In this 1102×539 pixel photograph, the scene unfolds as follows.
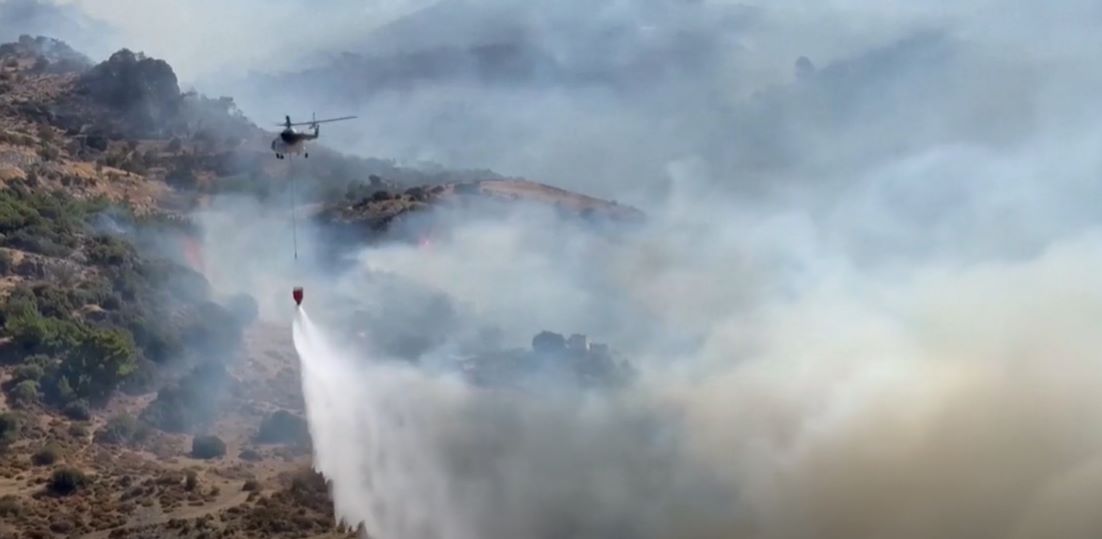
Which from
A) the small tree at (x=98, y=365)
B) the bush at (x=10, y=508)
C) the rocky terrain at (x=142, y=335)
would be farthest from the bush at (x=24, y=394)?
the bush at (x=10, y=508)

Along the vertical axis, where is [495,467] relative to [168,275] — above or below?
below

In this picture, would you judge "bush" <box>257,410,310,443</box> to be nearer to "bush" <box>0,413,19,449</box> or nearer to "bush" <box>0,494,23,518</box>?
"bush" <box>0,413,19,449</box>

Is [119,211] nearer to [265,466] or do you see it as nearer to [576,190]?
[265,466]

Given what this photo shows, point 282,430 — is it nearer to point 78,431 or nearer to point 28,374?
point 78,431

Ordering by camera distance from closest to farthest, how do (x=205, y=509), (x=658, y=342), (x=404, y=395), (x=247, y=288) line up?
(x=205, y=509)
(x=404, y=395)
(x=658, y=342)
(x=247, y=288)

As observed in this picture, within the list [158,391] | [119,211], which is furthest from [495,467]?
[119,211]

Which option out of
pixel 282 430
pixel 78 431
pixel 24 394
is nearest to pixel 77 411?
pixel 78 431
